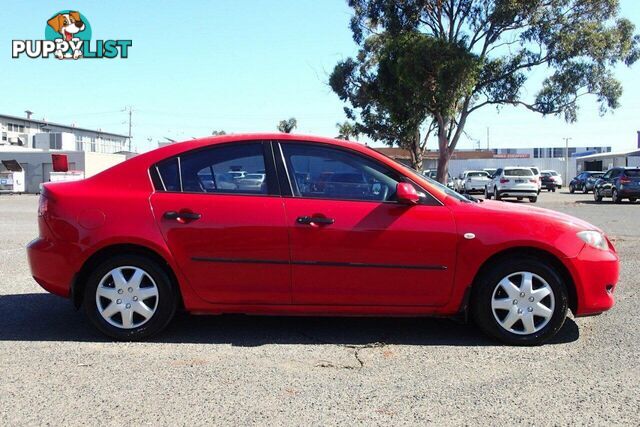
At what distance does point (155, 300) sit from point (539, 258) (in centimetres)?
303

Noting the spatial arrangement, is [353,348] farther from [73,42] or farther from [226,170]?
[73,42]

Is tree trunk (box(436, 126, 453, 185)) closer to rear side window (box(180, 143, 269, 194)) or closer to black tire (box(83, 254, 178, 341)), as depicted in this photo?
rear side window (box(180, 143, 269, 194))

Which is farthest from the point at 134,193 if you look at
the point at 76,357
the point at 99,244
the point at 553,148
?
the point at 553,148

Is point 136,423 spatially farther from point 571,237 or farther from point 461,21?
point 461,21

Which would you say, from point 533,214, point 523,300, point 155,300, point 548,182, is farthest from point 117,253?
point 548,182

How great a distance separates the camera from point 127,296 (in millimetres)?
4562

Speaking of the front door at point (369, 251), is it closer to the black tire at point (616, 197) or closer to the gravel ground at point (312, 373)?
the gravel ground at point (312, 373)

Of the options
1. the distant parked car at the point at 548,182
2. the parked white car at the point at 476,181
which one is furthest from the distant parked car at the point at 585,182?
the parked white car at the point at 476,181

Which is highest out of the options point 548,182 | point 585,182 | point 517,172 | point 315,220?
point 517,172

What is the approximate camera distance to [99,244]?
454 cm

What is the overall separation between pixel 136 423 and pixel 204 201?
6.12 ft

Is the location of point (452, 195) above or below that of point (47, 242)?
above

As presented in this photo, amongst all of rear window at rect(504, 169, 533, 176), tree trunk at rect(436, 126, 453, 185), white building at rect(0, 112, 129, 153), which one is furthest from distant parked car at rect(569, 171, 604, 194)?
white building at rect(0, 112, 129, 153)

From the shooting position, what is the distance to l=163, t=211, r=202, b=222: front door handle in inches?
179
